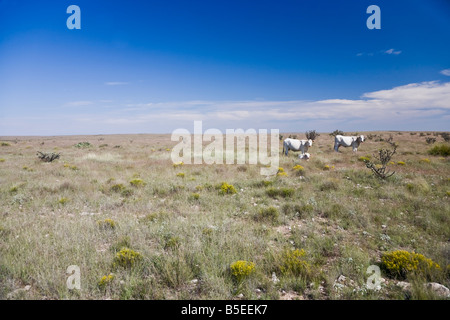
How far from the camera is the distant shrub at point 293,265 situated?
3.66m

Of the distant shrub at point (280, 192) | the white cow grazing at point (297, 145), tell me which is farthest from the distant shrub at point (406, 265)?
the white cow grazing at point (297, 145)

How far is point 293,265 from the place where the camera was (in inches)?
149

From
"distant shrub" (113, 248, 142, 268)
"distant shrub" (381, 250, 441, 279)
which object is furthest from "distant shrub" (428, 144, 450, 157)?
"distant shrub" (113, 248, 142, 268)

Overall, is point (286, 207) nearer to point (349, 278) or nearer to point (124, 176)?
point (349, 278)

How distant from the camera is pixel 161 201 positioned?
791 centimetres

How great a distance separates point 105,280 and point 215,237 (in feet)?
7.72

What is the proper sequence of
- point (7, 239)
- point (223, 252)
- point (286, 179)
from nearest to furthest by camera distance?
point (223, 252) → point (7, 239) → point (286, 179)

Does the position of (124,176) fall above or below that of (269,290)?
above

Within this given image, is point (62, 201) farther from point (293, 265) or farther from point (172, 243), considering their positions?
point (293, 265)

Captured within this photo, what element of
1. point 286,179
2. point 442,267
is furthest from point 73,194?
point 442,267

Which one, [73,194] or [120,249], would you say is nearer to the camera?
[120,249]

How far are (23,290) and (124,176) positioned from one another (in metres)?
9.11

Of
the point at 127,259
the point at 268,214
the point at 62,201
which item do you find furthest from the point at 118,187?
the point at 268,214

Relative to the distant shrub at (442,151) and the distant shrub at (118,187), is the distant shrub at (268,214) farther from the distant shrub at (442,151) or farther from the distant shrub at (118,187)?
the distant shrub at (442,151)
